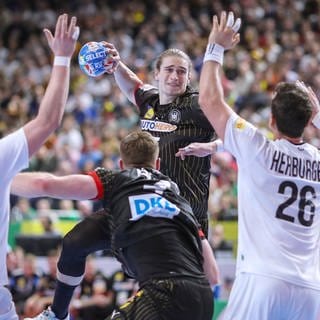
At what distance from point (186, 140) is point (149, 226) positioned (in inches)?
102

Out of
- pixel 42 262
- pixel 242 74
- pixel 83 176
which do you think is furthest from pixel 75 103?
pixel 83 176

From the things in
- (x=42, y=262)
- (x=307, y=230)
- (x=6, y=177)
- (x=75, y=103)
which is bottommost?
(x=42, y=262)

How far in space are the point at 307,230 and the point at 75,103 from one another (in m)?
15.8

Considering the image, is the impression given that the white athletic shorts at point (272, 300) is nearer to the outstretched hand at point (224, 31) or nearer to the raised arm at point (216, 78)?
the raised arm at point (216, 78)

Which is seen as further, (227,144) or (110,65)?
(110,65)

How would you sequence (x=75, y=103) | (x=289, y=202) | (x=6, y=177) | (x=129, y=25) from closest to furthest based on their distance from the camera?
A: 1. (x=6, y=177)
2. (x=289, y=202)
3. (x=75, y=103)
4. (x=129, y=25)

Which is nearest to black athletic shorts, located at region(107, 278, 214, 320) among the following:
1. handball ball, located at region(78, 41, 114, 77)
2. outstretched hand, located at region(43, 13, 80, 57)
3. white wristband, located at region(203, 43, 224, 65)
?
white wristband, located at region(203, 43, 224, 65)

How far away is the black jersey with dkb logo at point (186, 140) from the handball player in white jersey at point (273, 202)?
87.1 inches

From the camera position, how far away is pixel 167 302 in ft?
20.2

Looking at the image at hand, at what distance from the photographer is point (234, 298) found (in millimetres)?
6434

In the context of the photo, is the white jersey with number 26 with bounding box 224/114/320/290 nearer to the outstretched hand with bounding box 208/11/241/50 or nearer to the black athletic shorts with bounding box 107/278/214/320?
the black athletic shorts with bounding box 107/278/214/320

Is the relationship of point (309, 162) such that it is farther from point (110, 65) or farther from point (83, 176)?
point (110, 65)

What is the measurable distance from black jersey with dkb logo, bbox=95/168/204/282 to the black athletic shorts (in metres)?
0.07

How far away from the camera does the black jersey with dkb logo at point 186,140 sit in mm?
8656
